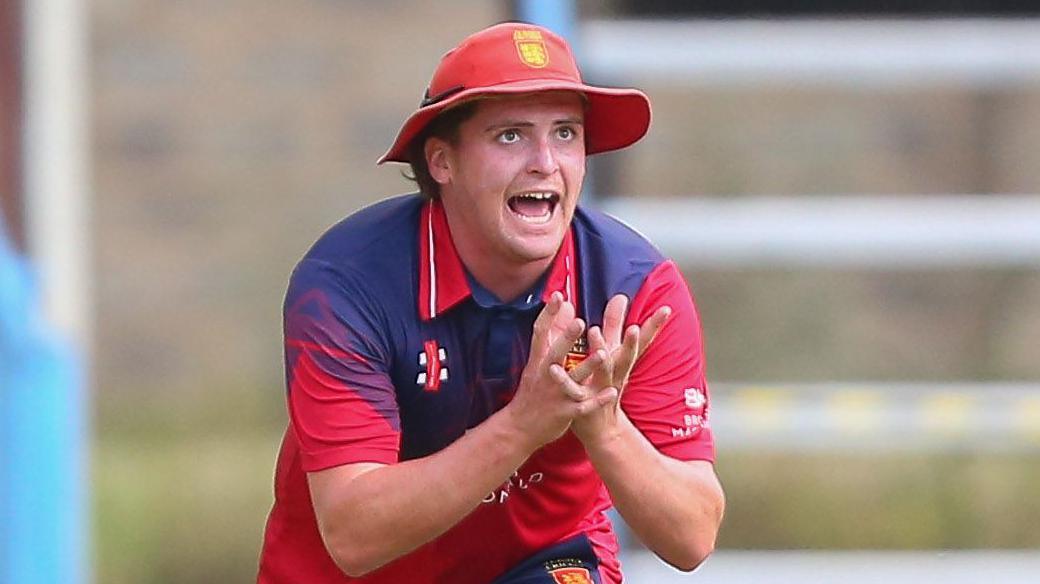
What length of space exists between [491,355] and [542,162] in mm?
348

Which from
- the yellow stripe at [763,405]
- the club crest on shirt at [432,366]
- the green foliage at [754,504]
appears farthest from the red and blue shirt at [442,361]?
the green foliage at [754,504]

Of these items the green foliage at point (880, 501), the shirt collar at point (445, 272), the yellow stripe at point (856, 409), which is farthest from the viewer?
the green foliage at point (880, 501)

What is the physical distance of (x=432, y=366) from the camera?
3.53 metres

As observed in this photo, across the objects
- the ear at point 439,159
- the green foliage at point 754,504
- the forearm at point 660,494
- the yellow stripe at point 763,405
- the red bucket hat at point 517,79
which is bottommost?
the green foliage at point 754,504

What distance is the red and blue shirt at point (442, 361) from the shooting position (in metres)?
3.48

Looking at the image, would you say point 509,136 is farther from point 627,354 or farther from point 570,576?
point 570,576

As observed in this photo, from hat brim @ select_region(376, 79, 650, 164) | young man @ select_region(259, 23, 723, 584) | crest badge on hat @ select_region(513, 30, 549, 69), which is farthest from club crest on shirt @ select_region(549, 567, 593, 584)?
crest badge on hat @ select_region(513, 30, 549, 69)

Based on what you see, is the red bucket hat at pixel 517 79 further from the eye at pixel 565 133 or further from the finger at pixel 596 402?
the finger at pixel 596 402

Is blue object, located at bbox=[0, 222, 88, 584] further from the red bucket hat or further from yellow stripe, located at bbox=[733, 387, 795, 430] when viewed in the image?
the red bucket hat

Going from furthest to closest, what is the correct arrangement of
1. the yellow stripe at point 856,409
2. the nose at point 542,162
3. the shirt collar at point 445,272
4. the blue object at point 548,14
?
the yellow stripe at point 856,409 < the blue object at point 548,14 < the shirt collar at point 445,272 < the nose at point 542,162

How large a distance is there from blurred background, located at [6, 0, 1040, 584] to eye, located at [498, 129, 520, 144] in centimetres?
334

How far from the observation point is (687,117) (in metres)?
8.70

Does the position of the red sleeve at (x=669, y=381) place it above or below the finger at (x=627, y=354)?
below

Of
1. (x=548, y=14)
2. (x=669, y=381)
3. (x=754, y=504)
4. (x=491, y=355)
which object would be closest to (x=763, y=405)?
(x=754, y=504)
